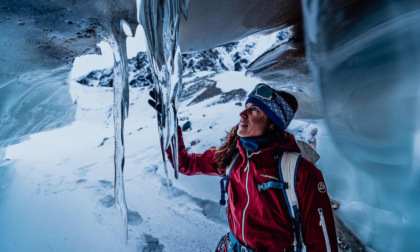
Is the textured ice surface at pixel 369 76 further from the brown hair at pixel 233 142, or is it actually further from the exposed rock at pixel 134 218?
the exposed rock at pixel 134 218

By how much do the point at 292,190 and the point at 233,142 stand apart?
2.09 ft

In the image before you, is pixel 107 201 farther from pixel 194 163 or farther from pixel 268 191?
pixel 268 191

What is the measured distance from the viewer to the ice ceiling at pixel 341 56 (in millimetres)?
719

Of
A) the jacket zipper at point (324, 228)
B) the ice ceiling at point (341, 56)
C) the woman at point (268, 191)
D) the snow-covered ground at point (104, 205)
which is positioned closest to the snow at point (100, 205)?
the snow-covered ground at point (104, 205)

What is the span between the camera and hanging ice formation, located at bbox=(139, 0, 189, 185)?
1166mm

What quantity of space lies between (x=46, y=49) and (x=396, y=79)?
2.72 m

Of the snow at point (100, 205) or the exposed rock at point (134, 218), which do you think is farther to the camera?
the exposed rock at point (134, 218)

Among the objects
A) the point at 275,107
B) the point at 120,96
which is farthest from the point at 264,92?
the point at 120,96

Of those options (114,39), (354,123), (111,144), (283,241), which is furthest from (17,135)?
(354,123)

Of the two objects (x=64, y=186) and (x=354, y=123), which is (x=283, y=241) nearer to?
(x=354, y=123)

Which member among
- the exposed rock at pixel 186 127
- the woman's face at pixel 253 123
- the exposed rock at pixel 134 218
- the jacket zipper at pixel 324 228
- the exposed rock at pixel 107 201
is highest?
the woman's face at pixel 253 123

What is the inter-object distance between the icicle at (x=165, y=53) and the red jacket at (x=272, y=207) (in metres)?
0.62

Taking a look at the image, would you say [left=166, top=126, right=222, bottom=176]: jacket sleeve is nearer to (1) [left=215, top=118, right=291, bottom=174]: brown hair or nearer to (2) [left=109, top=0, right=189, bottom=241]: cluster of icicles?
(1) [left=215, top=118, right=291, bottom=174]: brown hair

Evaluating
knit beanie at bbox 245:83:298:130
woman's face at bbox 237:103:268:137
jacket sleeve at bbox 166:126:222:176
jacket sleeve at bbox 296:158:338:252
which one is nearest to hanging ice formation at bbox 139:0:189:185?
jacket sleeve at bbox 166:126:222:176
